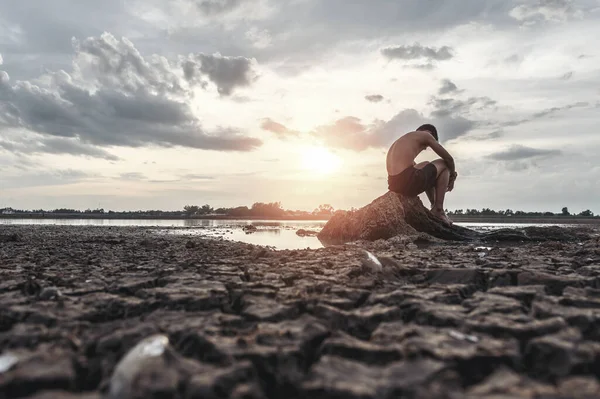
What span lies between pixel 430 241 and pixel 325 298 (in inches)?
278

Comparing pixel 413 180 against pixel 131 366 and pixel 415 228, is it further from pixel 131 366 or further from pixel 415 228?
pixel 131 366

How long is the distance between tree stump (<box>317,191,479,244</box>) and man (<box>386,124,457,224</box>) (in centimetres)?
31

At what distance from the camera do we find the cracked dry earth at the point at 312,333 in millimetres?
1361

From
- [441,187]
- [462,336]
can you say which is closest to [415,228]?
[441,187]

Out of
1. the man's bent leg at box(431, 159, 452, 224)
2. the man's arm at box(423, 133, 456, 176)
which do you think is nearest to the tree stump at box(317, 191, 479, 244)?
the man's bent leg at box(431, 159, 452, 224)

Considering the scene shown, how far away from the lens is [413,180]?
9969mm

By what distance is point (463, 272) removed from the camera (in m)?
3.32

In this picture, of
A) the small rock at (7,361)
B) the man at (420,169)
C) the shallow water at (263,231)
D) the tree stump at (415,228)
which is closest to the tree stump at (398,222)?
the tree stump at (415,228)

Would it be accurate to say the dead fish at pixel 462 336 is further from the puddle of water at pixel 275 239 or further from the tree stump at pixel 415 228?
the tree stump at pixel 415 228

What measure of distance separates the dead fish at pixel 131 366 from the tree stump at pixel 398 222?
329 inches

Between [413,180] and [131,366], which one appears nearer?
[131,366]

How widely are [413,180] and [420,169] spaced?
0.31 metres

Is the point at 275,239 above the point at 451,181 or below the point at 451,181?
below

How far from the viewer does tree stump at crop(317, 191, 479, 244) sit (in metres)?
9.58
